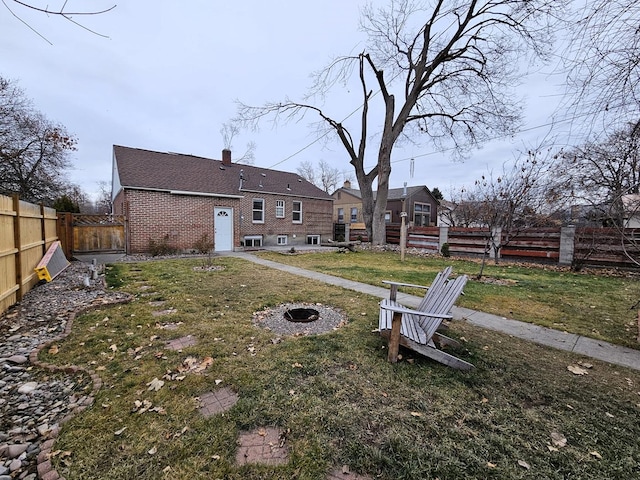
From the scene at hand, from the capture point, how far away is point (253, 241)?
17.0 metres

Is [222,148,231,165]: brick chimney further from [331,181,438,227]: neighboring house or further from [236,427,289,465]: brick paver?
[236,427,289,465]: brick paver

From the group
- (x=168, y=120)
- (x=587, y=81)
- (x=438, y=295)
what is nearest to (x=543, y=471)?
(x=438, y=295)

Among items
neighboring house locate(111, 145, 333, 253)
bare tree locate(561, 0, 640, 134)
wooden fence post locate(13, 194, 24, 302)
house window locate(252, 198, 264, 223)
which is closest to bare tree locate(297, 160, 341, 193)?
neighboring house locate(111, 145, 333, 253)

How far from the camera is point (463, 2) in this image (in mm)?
11984

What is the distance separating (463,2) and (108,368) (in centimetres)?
1736

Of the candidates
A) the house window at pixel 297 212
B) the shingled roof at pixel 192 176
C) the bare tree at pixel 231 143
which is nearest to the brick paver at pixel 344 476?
the shingled roof at pixel 192 176

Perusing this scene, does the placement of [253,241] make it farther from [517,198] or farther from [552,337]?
[552,337]

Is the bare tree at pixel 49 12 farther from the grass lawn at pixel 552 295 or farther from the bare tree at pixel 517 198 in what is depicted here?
the bare tree at pixel 517 198

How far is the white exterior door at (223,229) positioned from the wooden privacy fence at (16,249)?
26.7ft

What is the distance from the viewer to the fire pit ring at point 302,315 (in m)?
4.34

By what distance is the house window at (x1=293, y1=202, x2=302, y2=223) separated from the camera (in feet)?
62.6

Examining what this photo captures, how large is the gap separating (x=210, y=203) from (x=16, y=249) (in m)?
9.65

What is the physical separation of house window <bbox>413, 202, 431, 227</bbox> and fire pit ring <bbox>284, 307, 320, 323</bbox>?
30.4 metres

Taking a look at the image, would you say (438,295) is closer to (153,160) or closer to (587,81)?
(587,81)
